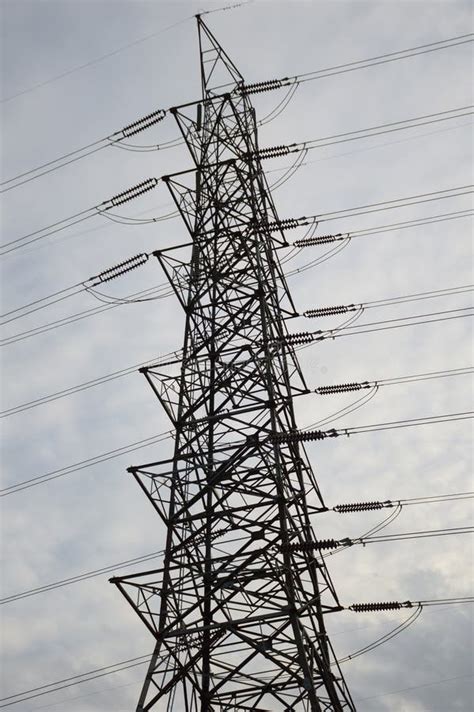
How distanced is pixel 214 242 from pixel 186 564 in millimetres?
8933

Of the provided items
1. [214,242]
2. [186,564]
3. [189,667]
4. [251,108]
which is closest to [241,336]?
[214,242]

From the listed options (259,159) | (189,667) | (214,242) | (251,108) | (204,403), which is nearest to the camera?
(189,667)

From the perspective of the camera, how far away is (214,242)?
66.5ft

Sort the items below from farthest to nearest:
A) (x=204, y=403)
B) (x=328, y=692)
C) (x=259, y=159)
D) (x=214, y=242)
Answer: (x=259, y=159), (x=214, y=242), (x=204, y=403), (x=328, y=692)

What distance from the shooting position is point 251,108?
939 inches

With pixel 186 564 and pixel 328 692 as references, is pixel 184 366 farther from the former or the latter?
pixel 328 692

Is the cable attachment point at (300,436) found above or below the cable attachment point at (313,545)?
above

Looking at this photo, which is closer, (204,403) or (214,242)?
(204,403)

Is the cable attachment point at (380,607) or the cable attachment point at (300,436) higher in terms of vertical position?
the cable attachment point at (300,436)

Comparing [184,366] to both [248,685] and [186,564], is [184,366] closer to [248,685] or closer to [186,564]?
[186,564]

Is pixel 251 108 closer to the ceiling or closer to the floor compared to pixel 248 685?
closer to the ceiling

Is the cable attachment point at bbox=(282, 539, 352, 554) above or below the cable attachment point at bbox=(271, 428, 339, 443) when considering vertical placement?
below

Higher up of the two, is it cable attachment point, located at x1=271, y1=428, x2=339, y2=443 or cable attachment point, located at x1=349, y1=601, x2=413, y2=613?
cable attachment point, located at x1=271, y1=428, x2=339, y2=443

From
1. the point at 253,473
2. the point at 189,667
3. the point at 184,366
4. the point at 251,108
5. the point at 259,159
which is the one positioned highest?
the point at 251,108
